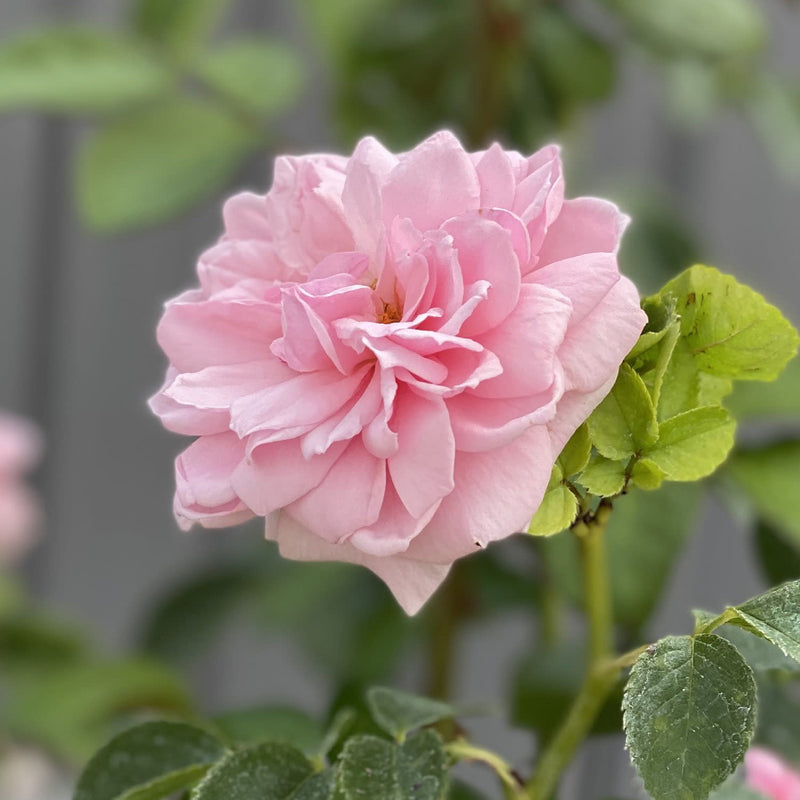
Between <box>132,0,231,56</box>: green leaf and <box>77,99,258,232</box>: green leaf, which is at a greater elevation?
<box>132,0,231,56</box>: green leaf

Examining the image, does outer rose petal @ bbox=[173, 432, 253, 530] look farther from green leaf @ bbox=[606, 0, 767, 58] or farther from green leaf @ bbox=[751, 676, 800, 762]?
green leaf @ bbox=[606, 0, 767, 58]

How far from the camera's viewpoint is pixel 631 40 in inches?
22.9

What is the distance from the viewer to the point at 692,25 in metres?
0.56

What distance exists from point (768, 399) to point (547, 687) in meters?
0.16

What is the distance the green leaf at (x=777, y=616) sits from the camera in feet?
0.72

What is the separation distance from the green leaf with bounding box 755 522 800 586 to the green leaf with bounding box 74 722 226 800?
0.74 ft

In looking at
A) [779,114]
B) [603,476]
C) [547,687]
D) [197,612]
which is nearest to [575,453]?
[603,476]

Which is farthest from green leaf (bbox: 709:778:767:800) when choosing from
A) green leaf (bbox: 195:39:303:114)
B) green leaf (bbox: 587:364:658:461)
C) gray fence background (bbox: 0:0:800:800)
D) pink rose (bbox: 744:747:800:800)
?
gray fence background (bbox: 0:0:800:800)

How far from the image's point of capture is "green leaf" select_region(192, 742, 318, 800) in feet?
0.84

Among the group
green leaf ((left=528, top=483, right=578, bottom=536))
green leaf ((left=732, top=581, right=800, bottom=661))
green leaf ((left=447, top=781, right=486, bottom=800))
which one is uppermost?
green leaf ((left=528, top=483, right=578, bottom=536))

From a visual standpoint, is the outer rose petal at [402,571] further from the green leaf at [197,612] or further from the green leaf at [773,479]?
the green leaf at [197,612]

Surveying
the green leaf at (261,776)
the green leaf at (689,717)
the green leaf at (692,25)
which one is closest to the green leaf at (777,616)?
the green leaf at (689,717)

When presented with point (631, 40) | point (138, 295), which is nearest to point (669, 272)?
point (631, 40)

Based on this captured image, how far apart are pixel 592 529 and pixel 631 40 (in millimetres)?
396
